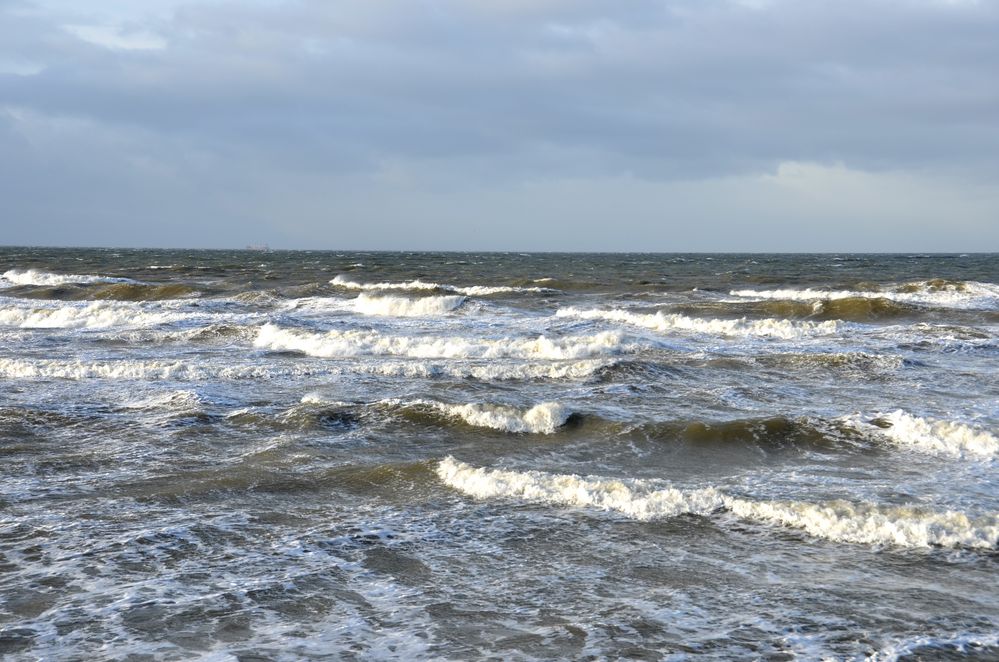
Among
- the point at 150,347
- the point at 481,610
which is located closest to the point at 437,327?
the point at 150,347

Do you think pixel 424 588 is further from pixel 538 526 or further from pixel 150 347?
pixel 150 347

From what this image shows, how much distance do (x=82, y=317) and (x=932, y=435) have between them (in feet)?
77.1

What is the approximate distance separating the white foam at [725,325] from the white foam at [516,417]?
1228 centimetres

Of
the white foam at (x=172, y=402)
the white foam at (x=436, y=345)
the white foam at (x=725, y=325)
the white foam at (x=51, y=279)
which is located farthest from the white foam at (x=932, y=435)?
the white foam at (x=51, y=279)

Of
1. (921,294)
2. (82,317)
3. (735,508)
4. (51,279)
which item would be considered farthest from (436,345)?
(51,279)

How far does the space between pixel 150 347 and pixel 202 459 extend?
11184 millimetres

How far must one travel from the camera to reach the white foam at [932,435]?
33.8ft

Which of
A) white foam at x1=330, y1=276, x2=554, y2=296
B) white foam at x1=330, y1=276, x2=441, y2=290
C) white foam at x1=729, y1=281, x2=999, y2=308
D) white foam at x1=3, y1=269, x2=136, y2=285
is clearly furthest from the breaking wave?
white foam at x1=3, y1=269, x2=136, y2=285

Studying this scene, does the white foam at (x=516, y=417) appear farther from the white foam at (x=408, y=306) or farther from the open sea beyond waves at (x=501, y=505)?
the white foam at (x=408, y=306)

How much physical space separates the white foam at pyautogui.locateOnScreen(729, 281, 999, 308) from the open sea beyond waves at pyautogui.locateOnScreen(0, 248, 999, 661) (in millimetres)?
14270

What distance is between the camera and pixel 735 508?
8.02 metres

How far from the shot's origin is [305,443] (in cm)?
1071

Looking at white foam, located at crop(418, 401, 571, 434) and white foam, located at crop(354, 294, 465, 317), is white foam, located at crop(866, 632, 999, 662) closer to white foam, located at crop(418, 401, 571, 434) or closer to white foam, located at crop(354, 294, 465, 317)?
white foam, located at crop(418, 401, 571, 434)

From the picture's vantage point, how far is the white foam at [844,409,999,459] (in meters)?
10.3
